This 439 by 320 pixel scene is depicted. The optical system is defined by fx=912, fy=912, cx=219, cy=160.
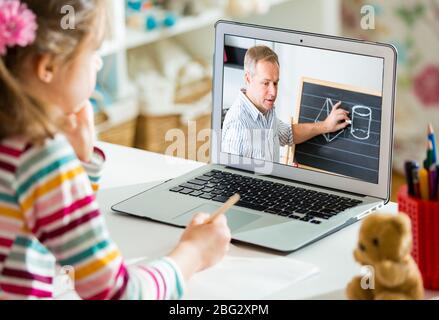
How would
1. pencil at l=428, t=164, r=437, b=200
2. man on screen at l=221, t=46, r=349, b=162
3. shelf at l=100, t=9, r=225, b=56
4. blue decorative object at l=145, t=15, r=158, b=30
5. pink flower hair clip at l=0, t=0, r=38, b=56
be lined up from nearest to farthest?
pink flower hair clip at l=0, t=0, r=38, b=56
pencil at l=428, t=164, r=437, b=200
man on screen at l=221, t=46, r=349, b=162
shelf at l=100, t=9, r=225, b=56
blue decorative object at l=145, t=15, r=158, b=30

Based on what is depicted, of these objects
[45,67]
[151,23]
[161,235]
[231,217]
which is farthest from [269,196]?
[151,23]

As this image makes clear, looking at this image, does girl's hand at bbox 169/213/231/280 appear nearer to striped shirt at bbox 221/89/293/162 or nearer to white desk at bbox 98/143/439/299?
white desk at bbox 98/143/439/299

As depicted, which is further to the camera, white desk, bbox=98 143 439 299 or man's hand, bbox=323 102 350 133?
man's hand, bbox=323 102 350 133

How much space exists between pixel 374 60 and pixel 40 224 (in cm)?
61

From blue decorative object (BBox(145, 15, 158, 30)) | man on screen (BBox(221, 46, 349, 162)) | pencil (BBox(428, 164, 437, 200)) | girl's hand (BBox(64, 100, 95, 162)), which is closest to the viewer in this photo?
pencil (BBox(428, 164, 437, 200))

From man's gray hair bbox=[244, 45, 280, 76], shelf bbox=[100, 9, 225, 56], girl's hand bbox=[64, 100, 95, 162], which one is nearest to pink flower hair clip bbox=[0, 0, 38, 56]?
girl's hand bbox=[64, 100, 95, 162]

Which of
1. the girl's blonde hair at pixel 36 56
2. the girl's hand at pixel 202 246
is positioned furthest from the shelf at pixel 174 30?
the girl's blonde hair at pixel 36 56

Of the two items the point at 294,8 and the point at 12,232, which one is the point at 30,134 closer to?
the point at 12,232

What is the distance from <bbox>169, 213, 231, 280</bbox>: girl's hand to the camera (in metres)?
1.16

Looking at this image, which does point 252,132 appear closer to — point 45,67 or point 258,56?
point 258,56

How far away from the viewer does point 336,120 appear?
1.42m

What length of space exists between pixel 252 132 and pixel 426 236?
1.39 feet

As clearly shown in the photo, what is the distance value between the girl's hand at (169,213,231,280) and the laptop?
11 cm

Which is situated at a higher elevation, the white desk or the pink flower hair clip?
the pink flower hair clip
